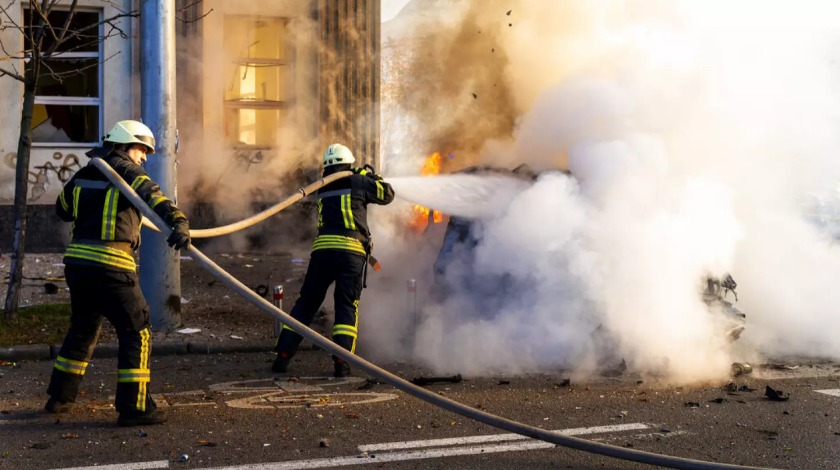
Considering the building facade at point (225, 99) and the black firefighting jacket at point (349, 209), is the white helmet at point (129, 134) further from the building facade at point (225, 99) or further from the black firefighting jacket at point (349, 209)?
the building facade at point (225, 99)

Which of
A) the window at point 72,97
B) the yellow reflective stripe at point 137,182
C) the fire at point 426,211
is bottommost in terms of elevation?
the yellow reflective stripe at point 137,182

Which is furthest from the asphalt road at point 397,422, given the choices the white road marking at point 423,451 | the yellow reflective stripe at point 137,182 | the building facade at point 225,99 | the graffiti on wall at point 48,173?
the building facade at point 225,99

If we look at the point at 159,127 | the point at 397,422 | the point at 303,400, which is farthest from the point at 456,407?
the point at 159,127

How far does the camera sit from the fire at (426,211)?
931cm

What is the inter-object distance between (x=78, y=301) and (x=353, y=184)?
2.40 metres

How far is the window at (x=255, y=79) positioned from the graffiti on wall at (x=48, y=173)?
7.44 feet

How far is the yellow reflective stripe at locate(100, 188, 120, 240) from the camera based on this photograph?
18.0 feet

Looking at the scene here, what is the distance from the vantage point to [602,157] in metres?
7.69

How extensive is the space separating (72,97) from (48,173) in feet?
3.86

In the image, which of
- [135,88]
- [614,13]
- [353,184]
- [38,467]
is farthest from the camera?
[135,88]

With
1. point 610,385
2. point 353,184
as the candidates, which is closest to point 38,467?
point 353,184

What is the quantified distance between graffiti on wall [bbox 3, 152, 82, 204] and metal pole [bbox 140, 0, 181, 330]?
4997mm

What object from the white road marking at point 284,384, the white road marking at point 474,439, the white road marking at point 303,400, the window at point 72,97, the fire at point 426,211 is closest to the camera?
the white road marking at point 474,439

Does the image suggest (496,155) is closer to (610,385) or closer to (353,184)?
(353,184)
